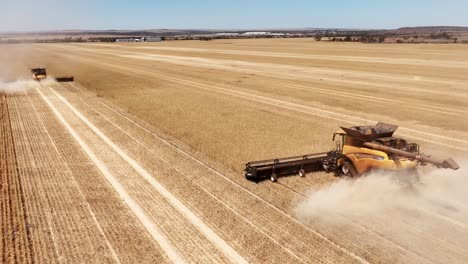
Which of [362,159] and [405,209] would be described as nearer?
[405,209]

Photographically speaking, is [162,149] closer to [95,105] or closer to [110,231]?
[110,231]

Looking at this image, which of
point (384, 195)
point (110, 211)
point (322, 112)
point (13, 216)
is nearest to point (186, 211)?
point (110, 211)

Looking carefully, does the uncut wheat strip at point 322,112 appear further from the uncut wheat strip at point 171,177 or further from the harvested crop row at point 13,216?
the harvested crop row at point 13,216

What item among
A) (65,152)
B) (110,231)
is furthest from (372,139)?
(65,152)

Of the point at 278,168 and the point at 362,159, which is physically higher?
the point at 362,159

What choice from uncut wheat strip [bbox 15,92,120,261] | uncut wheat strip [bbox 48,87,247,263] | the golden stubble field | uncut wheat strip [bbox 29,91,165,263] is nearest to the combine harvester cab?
the golden stubble field

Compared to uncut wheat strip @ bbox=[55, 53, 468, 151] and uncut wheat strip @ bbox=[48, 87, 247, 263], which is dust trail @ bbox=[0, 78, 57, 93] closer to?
uncut wheat strip @ bbox=[55, 53, 468, 151]

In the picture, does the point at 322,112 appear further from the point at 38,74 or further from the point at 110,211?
the point at 38,74
